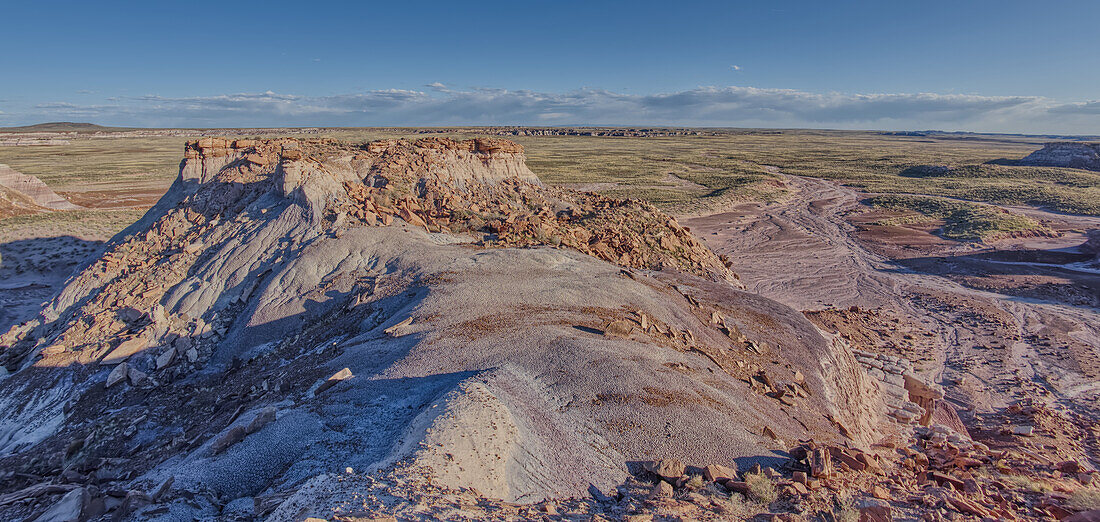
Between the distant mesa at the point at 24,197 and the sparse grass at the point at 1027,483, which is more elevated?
the distant mesa at the point at 24,197

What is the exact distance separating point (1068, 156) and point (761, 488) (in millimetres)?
96082

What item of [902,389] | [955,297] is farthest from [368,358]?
[955,297]

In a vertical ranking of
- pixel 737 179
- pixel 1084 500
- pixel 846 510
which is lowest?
pixel 1084 500

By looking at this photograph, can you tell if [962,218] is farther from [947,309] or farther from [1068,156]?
[1068,156]

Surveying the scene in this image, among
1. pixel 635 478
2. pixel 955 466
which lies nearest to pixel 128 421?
pixel 635 478

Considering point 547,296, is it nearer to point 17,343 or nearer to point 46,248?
point 17,343

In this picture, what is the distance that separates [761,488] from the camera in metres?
6.27

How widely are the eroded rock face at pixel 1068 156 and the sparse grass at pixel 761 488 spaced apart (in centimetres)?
9086

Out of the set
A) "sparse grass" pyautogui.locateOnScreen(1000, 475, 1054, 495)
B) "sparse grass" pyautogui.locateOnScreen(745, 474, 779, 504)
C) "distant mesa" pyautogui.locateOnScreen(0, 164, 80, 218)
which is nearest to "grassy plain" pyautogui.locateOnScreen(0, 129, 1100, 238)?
"distant mesa" pyautogui.locateOnScreen(0, 164, 80, 218)

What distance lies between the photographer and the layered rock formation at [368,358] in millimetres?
6340

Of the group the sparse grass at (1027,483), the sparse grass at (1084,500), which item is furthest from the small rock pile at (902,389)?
the sparse grass at (1084,500)

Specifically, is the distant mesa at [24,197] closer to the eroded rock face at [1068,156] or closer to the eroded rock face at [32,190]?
the eroded rock face at [32,190]

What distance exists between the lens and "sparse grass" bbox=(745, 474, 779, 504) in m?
6.17

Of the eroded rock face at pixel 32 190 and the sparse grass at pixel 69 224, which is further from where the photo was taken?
the eroded rock face at pixel 32 190
